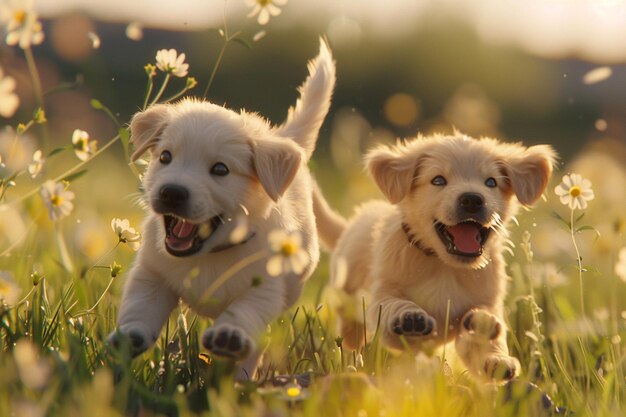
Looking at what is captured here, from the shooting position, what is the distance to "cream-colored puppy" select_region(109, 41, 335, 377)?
3389 mm

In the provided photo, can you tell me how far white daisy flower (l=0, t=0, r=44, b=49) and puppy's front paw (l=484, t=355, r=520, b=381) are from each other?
7.21 feet

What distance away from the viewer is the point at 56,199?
3127 mm

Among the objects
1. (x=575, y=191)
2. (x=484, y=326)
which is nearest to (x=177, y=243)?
(x=484, y=326)

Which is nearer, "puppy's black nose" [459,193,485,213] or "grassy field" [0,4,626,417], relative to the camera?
"grassy field" [0,4,626,417]

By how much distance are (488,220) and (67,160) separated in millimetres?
6641

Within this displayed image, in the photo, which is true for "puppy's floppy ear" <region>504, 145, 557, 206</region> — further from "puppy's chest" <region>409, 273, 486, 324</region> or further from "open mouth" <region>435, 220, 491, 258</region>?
"puppy's chest" <region>409, 273, 486, 324</region>

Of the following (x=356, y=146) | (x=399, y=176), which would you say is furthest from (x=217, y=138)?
(x=356, y=146)

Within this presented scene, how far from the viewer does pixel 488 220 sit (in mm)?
3969

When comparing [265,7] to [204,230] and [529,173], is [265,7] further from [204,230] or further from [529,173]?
[529,173]

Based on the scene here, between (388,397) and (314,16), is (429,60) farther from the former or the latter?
(388,397)

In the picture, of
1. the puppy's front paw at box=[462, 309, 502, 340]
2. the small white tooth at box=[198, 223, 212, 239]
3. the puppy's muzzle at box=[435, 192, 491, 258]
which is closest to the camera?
the small white tooth at box=[198, 223, 212, 239]

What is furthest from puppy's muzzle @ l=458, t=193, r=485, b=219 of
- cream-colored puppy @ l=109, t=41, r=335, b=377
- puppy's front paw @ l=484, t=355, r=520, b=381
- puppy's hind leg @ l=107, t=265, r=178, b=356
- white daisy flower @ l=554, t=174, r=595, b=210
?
puppy's hind leg @ l=107, t=265, r=178, b=356

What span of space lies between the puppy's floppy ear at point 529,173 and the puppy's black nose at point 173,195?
1688mm

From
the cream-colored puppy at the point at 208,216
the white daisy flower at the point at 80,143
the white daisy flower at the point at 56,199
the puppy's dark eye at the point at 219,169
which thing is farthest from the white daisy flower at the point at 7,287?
the puppy's dark eye at the point at 219,169
